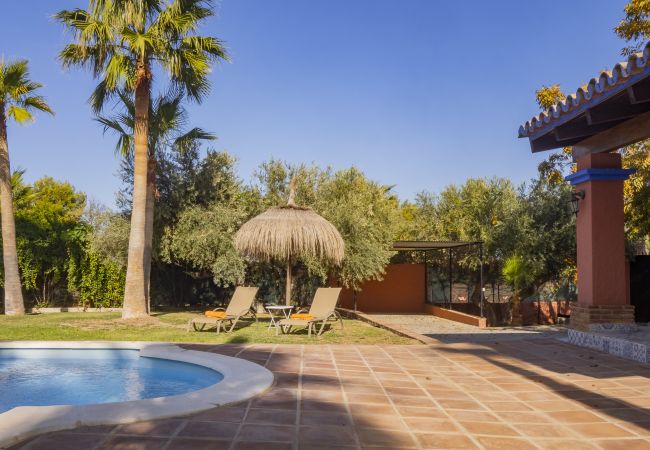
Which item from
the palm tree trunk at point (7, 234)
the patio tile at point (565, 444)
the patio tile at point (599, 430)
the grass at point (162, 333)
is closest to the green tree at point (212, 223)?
the grass at point (162, 333)

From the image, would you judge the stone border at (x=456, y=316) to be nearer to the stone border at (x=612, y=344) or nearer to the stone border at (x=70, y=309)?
the stone border at (x=612, y=344)

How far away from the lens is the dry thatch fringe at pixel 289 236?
11.7 metres

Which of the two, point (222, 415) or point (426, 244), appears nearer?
point (222, 415)

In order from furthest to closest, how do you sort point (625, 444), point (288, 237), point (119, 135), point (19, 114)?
point (19, 114)
point (119, 135)
point (288, 237)
point (625, 444)

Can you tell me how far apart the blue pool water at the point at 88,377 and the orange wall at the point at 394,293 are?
471 inches

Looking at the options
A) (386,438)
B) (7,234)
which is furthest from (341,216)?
(386,438)

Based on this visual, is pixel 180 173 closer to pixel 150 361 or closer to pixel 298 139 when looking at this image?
pixel 298 139

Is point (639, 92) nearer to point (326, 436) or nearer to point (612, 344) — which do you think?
point (612, 344)

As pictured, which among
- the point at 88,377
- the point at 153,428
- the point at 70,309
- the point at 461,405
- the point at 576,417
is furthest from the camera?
the point at 70,309

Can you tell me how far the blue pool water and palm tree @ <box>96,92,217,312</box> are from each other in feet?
18.9

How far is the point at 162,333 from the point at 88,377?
316 centimetres

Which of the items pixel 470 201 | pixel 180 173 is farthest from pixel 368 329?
pixel 470 201

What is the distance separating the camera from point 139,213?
39.3 ft

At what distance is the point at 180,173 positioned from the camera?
51.9ft
